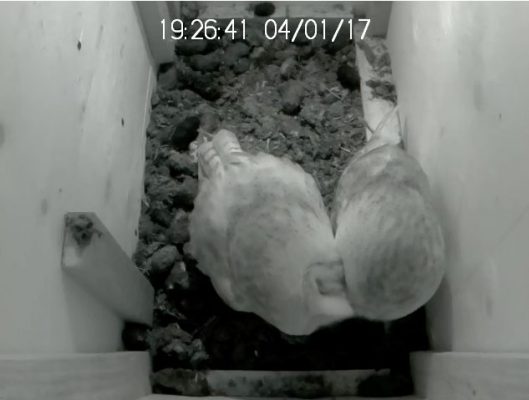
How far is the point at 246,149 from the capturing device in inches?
45.5

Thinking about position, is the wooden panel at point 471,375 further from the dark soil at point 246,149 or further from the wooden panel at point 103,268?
the wooden panel at point 103,268

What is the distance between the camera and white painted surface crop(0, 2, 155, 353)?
0.59 metres

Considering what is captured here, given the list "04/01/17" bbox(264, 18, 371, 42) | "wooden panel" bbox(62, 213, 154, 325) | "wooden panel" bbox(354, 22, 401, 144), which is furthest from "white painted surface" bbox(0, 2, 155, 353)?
"wooden panel" bbox(354, 22, 401, 144)

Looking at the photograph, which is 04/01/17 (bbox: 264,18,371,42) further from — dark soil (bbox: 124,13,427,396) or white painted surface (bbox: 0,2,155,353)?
white painted surface (bbox: 0,2,155,353)

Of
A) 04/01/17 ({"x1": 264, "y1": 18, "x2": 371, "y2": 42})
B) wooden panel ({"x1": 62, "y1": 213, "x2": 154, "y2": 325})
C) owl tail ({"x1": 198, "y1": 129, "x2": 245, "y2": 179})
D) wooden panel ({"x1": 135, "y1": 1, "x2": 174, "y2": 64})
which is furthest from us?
04/01/17 ({"x1": 264, "y1": 18, "x2": 371, "y2": 42})

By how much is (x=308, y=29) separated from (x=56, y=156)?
0.72 m

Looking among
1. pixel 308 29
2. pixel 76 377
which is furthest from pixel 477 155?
pixel 308 29

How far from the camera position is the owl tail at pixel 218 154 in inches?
38.6

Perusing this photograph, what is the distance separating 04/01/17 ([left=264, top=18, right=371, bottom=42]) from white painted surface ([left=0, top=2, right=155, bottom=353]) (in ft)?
1.07

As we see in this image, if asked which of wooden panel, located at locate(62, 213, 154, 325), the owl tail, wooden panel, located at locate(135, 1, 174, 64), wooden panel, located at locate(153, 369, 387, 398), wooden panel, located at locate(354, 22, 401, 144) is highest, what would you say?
wooden panel, located at locate(135, 1, 174, 64)

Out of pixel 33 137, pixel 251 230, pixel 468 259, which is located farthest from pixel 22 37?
pixel 468 259

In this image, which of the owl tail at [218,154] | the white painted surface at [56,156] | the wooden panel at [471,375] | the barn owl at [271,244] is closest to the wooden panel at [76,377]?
the white painted surface at [56,156]

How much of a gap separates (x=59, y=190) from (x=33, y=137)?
101mm

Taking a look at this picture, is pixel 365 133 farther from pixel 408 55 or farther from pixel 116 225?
pixel 116 225
